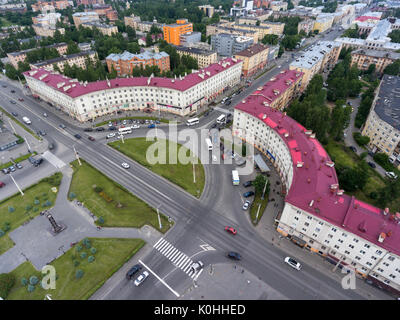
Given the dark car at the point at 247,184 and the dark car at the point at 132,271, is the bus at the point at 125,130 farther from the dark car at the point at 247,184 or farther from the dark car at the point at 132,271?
the dark car at the point at 132,271

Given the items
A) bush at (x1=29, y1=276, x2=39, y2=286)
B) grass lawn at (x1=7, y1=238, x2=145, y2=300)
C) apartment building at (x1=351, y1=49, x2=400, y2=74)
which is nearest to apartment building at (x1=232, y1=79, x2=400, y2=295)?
grass lawn at (x1=7, y1=238, x2=145, y2=300)

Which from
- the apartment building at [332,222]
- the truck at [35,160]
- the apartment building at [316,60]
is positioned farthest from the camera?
the apartment building at [316,60]

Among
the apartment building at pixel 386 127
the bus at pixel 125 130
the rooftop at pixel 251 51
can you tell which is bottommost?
the bus at pixel 125 130

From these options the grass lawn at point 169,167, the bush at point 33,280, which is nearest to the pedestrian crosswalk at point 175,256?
the grass lawn at point 169,167

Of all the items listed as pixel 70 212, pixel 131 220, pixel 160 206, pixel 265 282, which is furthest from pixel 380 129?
pixel 70 212

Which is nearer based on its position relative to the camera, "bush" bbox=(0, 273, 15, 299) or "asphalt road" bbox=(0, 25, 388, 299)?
"bush" bbox=(0, 273, 15, 299)

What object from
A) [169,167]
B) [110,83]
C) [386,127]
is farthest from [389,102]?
[110,83]

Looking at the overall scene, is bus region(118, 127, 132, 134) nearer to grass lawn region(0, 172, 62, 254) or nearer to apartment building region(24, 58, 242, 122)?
apartment building region(24, 58, 242, 122)
